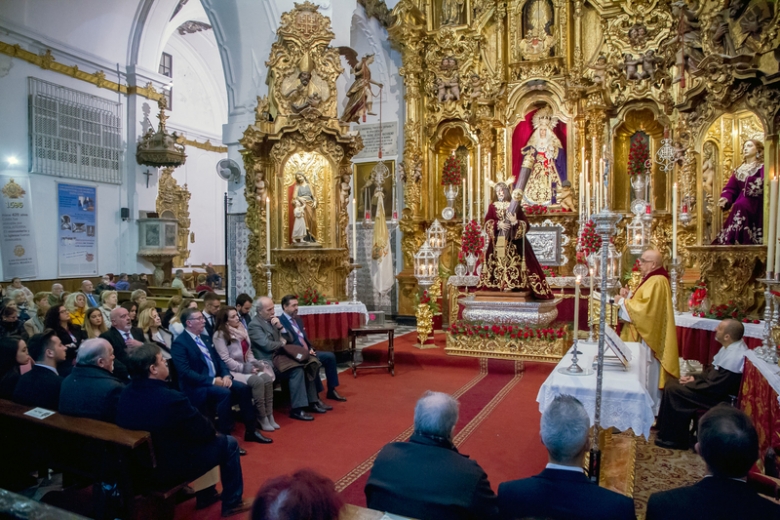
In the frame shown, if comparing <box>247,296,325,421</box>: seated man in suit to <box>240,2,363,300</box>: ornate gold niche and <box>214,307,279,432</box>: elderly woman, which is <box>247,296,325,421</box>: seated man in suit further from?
<box>240,2,363,300</box>: ornate gold niche

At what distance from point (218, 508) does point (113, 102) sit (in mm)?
13657

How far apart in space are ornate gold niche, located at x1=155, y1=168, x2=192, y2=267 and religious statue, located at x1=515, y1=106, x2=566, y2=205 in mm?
13726

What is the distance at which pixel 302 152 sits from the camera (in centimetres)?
1020

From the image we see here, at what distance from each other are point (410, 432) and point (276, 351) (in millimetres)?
1819

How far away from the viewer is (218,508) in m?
4.24

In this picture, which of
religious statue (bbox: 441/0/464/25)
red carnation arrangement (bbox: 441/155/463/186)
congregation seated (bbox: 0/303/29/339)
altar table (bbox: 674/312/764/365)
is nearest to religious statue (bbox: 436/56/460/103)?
religious statue (bbox: 441/0/464/25)

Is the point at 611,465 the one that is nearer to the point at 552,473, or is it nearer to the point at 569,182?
the point at 552,473

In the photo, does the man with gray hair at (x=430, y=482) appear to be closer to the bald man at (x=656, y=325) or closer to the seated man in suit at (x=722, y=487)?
the seated man in suit at (x=722, y=487)

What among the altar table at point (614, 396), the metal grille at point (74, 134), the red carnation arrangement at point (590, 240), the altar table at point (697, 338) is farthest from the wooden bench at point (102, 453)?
the metal grille at point (74, 134)

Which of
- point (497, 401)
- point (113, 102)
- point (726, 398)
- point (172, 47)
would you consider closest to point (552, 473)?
point (726, 398)

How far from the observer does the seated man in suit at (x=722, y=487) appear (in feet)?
7.09

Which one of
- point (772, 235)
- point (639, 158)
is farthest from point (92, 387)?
point (639, 158)

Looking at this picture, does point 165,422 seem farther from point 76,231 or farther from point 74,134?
point 74,134

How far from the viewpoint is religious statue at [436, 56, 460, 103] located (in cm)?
1312
